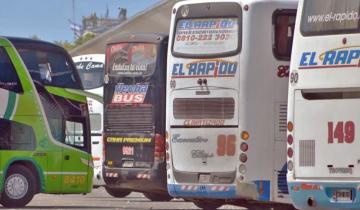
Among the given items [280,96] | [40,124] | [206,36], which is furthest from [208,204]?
[40,124]

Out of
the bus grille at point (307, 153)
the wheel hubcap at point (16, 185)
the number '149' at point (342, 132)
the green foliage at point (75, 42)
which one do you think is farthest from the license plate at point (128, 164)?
the green foliage at point (75, 42)

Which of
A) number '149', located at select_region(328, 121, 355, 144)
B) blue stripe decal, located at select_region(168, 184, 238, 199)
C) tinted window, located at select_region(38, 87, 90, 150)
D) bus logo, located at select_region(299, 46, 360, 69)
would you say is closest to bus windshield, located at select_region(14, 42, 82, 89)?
tinted window, located at select_region(38, 87, 90, 150)

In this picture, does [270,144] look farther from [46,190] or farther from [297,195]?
[46,190]

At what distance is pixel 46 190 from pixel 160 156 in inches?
148

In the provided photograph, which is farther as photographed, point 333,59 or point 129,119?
point 129,119

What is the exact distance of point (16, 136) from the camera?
78.8 ft

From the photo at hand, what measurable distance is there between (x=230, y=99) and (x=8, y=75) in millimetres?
7084

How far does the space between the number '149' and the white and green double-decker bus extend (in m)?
10.2

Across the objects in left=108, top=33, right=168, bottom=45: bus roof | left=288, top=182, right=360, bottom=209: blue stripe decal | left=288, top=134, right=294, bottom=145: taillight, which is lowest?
left=288, top=182, right=360, bottom=209: blue stripe decal

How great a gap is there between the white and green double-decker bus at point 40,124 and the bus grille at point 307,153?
980 cm

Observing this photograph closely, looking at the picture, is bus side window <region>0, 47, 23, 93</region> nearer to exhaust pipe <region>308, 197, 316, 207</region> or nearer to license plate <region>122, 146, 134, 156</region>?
license plate <region>122, 146, 134, 156</region>

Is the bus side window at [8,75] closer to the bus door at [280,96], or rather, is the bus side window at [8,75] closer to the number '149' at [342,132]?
the bus door at [280,96]

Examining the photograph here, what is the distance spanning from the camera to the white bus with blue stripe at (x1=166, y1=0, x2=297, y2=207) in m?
18.2

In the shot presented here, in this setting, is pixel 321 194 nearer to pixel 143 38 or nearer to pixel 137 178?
pixel 137 178
